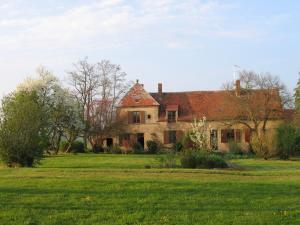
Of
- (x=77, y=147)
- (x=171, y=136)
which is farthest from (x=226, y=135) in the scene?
(x=77, y=147)

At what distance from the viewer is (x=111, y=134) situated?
58.1 m

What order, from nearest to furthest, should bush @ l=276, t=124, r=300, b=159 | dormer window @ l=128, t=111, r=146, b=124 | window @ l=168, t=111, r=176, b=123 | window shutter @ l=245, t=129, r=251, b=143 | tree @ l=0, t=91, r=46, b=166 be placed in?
tree @ l=0, t=91, r=46, b=166
bush @ l=276, t=124, r=300, b=159
window shutter @ l=245, t=129, r=251, b=143
window @ l=168, t=111, r=176, b=123
dormer window @ l=128, t=111, r=146, b=124

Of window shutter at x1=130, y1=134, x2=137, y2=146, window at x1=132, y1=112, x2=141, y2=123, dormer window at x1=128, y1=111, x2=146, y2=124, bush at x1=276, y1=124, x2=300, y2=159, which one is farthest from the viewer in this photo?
window at x1=132, y1=112, x2=141, y2=123

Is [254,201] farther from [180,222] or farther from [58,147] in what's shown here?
[58,147]

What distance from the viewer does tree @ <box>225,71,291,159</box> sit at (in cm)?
5122

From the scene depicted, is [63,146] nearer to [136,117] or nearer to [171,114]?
[136,117]

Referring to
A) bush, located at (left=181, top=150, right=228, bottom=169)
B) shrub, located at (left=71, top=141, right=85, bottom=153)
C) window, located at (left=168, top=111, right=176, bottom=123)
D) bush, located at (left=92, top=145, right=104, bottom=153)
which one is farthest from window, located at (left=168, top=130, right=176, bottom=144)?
bush, located at (left=181, top=150, right=228, bottom=169)

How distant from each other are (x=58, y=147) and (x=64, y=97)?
5740mm

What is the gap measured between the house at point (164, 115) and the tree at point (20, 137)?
3207cm

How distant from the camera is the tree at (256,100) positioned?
168 feet

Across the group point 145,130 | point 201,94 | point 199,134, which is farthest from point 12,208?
point 201,94

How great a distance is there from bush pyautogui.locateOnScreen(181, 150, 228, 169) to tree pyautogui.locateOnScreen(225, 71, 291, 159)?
25.4m

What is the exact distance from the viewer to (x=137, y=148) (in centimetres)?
5544

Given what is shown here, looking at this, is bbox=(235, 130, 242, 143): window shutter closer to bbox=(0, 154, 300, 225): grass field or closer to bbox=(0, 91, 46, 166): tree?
bbox=(0, 91, 46, 166): tree
